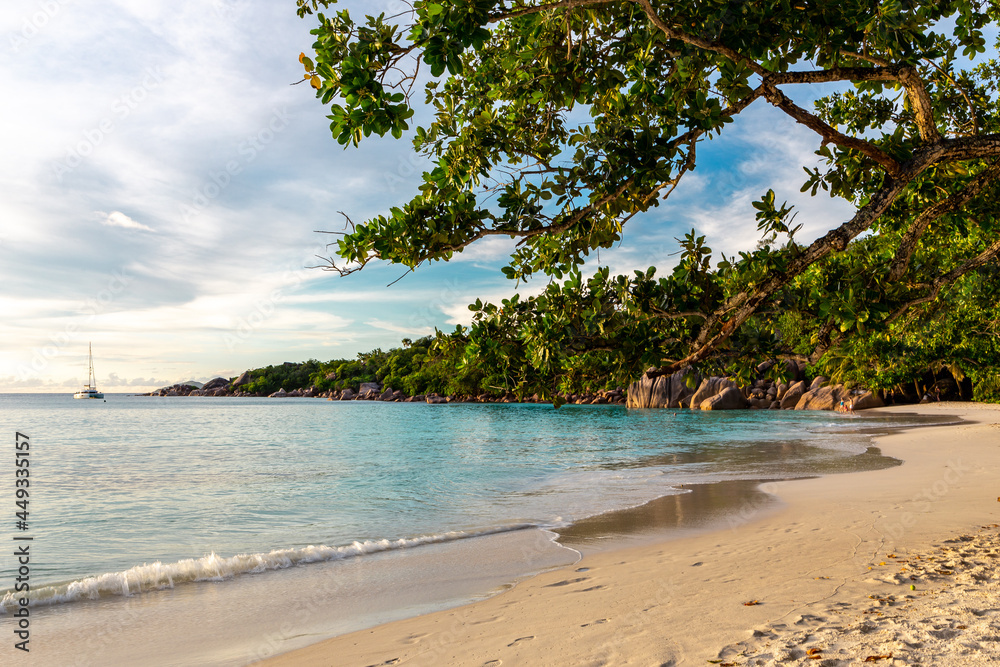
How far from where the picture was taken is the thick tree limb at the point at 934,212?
5.72 metres

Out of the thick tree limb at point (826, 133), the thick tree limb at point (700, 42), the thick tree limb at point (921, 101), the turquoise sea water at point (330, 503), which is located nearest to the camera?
the thick tree limb at point (700, 42)

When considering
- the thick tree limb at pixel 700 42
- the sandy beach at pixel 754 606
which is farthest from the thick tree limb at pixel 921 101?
the sandy beach at pixel 754 606

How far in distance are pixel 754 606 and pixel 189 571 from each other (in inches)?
299

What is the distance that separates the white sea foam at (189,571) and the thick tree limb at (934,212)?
25.5 ft

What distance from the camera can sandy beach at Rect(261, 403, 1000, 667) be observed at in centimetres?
414

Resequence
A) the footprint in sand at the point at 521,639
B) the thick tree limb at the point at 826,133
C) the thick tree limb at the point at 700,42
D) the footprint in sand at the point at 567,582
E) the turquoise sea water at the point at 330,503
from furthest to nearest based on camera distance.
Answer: the turquoise sea water at the point at 330,503 < the footprint in sand at the point at 567,582 < the thick tree limb at the point at 826,133 < the footprint in sand at the point at 521,639 < the thick tree limb at the point at 700,42

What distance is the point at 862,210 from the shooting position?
5336mm

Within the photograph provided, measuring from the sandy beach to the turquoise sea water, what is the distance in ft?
3.22

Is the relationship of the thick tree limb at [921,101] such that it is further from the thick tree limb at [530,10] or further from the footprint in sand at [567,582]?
the footprint in sand at [567,582]

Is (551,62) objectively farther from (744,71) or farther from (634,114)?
(744,71)

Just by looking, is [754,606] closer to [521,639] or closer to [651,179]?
[521,639]

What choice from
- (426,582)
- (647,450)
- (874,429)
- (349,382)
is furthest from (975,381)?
(349,382)

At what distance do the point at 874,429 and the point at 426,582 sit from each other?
30.7 m

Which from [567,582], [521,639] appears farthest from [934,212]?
[521,639]
